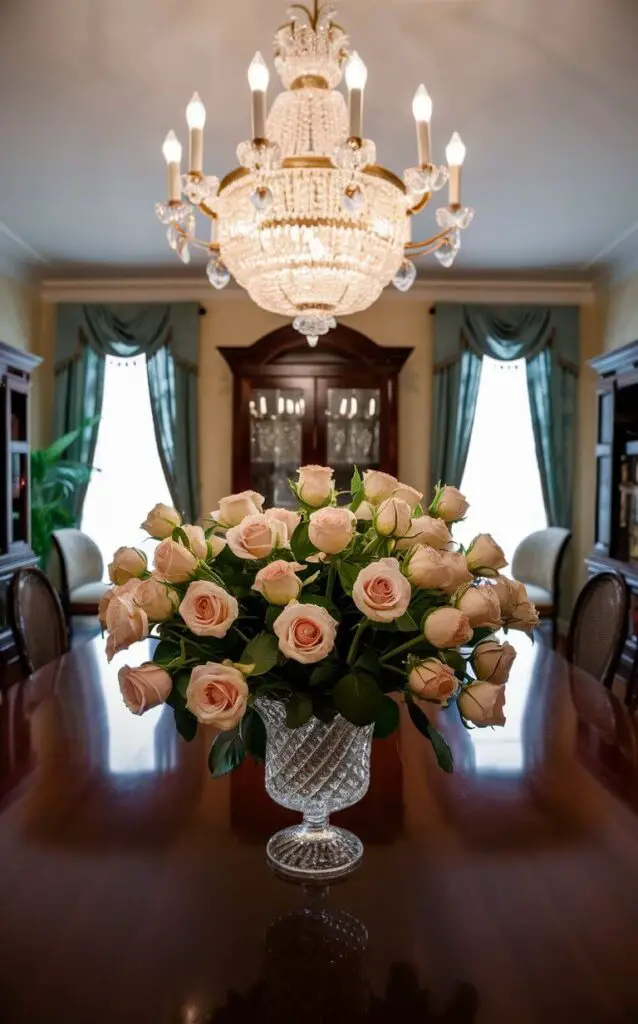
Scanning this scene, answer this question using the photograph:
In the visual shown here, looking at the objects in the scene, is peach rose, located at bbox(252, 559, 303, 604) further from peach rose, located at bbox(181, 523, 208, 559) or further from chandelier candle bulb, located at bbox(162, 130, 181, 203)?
chandelier candle bulb, located at bbox(162, 130, 181, 203)

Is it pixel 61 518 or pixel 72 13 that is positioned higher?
pixel 72 13

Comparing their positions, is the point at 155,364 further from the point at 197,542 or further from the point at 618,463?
the point at 197,542

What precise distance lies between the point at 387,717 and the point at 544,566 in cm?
421

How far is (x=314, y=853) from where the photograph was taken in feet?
3.24

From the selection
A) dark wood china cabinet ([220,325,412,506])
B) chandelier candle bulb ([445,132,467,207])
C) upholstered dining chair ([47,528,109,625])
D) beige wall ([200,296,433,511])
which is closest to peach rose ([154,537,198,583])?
chandelier candle bulb ([445,132,467,207])

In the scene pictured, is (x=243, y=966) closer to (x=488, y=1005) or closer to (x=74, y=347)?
(x=488, y=1005)

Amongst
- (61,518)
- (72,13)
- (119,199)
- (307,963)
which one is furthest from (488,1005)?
(61,518)

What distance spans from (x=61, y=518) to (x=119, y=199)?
2.21 meters

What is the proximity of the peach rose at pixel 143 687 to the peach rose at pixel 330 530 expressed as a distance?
9.1 inches

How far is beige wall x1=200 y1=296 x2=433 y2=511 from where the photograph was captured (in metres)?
5.50

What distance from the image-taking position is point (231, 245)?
7.45ft

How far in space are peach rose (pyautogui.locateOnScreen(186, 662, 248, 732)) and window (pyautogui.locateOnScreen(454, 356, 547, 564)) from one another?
4.92 m

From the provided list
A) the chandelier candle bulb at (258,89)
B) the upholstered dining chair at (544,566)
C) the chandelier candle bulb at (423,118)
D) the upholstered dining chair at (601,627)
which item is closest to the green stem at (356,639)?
the upholstered dining chair at (601,627)

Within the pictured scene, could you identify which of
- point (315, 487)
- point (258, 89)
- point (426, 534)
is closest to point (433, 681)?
point (426, 534)
